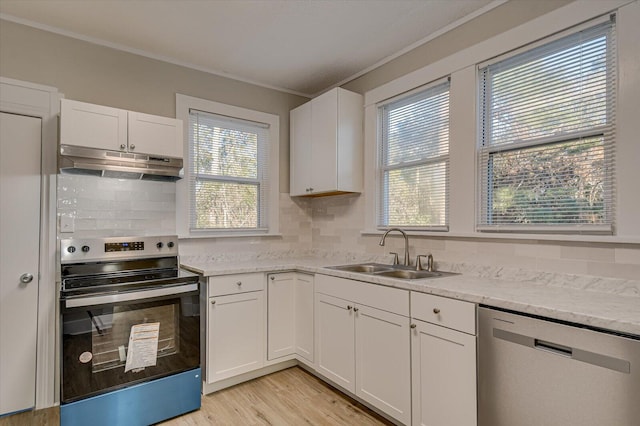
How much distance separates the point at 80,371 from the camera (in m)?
→ 2.01

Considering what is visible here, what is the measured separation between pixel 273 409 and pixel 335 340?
0.61 m

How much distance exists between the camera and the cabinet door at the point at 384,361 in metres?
2.04

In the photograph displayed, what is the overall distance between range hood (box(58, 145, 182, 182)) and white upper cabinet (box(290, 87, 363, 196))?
120 centimetres

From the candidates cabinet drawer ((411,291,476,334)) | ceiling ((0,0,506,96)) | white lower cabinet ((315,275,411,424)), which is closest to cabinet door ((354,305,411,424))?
white lower cabinet ((315,275,411,424))

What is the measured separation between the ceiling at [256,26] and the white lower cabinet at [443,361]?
1.87m

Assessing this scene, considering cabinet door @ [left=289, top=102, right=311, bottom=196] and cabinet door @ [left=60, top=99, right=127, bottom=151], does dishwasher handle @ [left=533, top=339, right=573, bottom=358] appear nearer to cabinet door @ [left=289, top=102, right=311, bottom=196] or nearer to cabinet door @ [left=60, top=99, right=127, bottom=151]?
cabinet door @ [left=289, top=102, right=311, bottom=196]

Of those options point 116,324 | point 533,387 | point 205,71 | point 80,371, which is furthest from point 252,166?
point 533,387

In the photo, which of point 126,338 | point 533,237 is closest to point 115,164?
point 126,338

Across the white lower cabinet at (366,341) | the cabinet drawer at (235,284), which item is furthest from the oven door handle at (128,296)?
the white lower cabinet at (366,341)

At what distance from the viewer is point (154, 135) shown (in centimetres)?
260

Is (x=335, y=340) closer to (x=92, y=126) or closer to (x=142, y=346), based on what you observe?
(x=142, y=346)

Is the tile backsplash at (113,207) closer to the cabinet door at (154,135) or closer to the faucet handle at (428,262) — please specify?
the cabinet door at (154,135)

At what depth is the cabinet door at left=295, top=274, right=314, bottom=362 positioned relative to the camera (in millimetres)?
2836

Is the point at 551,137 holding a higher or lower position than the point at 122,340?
higher
